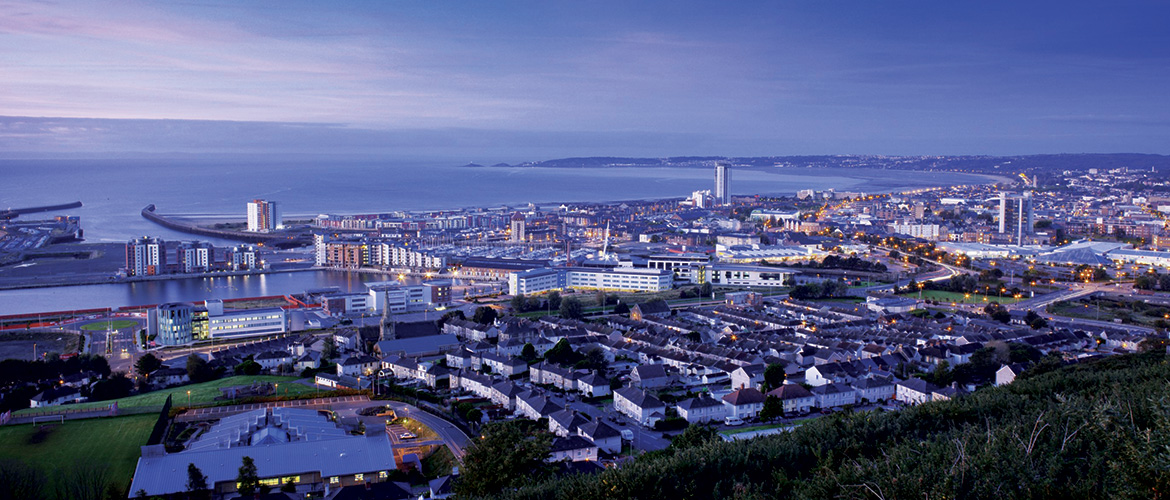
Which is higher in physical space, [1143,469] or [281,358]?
[1143,469]

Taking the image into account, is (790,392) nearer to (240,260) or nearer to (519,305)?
(519,305)

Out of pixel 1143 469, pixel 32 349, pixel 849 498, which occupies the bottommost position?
pixel 32 349

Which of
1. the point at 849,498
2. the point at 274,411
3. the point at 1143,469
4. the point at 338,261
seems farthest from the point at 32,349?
the point at 1143,469

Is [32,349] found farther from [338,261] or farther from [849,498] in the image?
[849,498]

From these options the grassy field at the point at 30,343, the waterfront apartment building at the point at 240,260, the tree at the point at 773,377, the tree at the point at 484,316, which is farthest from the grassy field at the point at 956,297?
the waterfront apartment building at the point at 240,260

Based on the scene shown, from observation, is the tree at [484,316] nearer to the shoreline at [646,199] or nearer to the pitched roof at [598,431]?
the pitched roof at [598,431]

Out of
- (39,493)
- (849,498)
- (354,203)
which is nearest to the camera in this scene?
(849,498)
